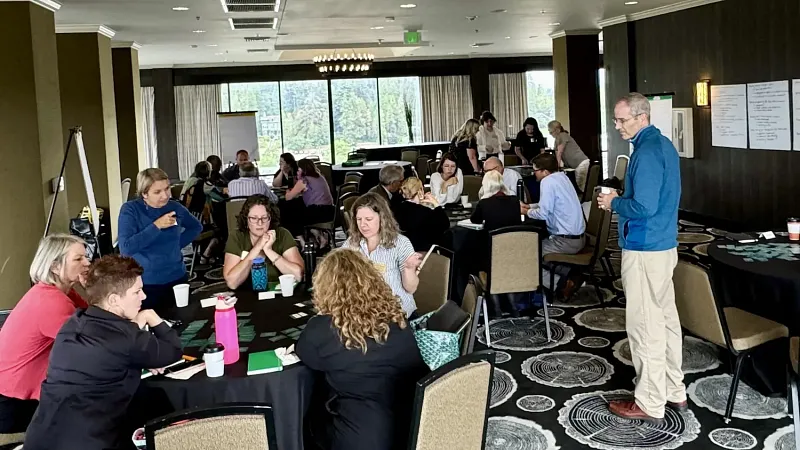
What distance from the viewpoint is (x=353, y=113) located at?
60.6 ft

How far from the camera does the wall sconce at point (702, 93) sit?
1007cm

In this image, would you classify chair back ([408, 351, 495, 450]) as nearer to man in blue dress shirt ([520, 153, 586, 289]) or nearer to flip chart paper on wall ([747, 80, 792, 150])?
man in blue dress shirt ([520, 153, 586, 289])

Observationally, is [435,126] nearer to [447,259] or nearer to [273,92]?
[273,92]

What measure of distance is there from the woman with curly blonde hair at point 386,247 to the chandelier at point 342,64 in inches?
391

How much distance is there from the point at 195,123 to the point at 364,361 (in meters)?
16.0

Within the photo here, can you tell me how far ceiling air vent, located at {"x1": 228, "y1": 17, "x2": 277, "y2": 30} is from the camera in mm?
9673

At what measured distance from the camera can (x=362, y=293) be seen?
2.70 m

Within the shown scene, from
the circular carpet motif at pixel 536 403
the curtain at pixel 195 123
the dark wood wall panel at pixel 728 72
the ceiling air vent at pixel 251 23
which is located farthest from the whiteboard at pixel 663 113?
the curtain at pixel 195 123

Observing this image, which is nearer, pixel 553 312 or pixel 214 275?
pixel 553 312

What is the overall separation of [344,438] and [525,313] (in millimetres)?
3728

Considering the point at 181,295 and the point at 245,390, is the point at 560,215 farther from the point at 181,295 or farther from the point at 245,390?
the point at 245,390

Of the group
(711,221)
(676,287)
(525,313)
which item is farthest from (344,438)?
(711,221)

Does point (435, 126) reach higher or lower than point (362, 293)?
higher

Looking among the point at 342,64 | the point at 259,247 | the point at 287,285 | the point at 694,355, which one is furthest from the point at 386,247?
the point at 342,64
